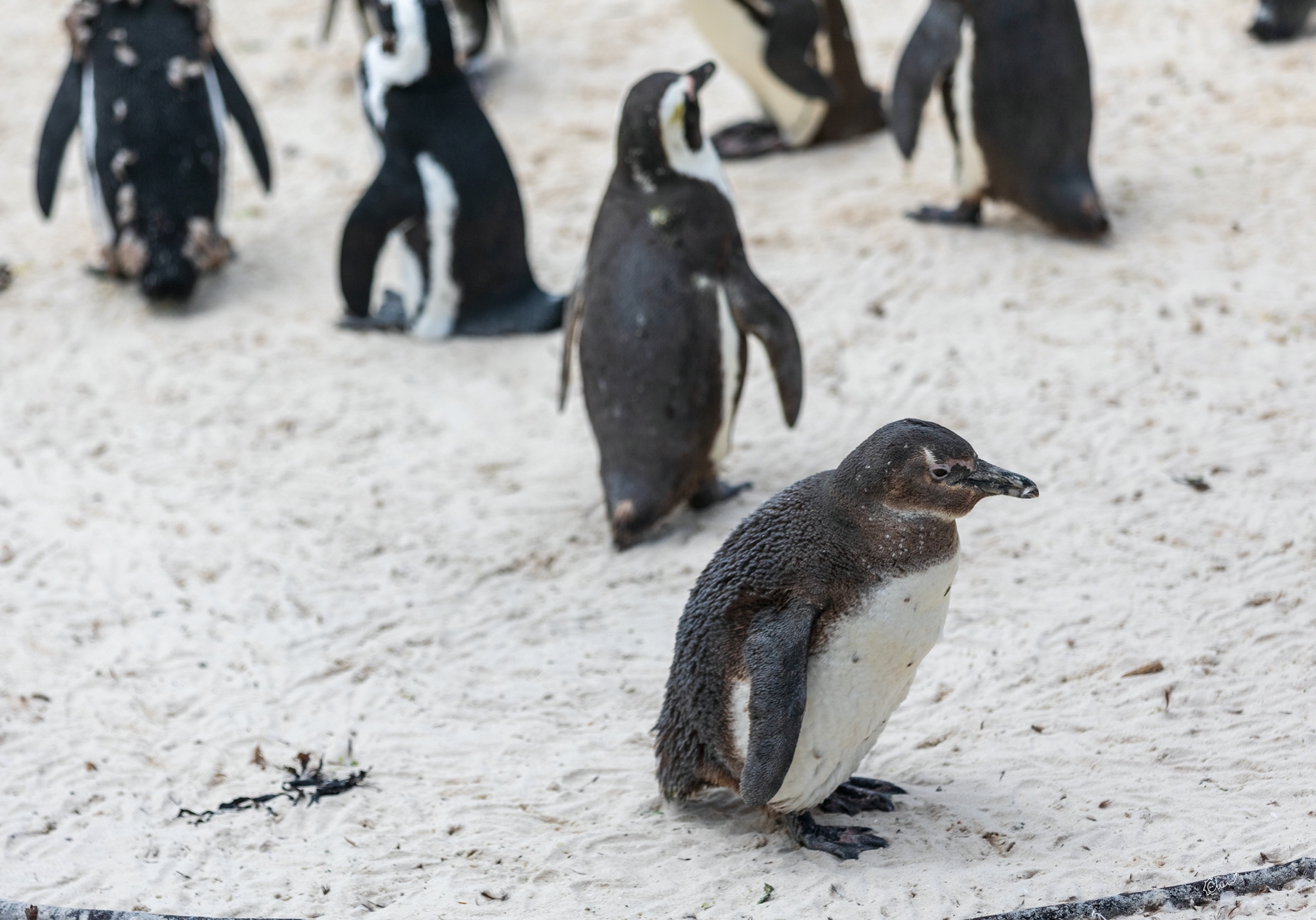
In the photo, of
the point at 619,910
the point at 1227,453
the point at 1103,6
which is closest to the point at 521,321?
the point at 1227,453

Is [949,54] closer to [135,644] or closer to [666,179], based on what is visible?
[666,179]

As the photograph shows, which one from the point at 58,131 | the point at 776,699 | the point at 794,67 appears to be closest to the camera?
the point at 776,699

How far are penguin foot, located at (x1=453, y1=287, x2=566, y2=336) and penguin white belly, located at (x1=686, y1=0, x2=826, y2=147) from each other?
7.57 ft

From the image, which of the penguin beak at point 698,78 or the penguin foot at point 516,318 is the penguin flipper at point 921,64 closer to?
the penguin beak at point 698,78

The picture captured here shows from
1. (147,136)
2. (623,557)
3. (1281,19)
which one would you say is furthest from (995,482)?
(1281,19)

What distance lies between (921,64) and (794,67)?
1489mm

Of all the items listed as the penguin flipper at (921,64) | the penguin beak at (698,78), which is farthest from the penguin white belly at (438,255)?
the penguin flipper at (921,64)

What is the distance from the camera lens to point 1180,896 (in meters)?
2.65

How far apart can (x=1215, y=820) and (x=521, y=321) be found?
4.40 m

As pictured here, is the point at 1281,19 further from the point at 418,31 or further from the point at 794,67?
the point at 418,31

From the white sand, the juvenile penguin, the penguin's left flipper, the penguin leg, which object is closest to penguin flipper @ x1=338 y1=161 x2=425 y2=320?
the penguin leg

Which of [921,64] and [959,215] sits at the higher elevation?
[921,64]

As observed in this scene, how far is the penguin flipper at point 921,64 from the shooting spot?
259 inches

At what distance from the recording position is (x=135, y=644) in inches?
173
